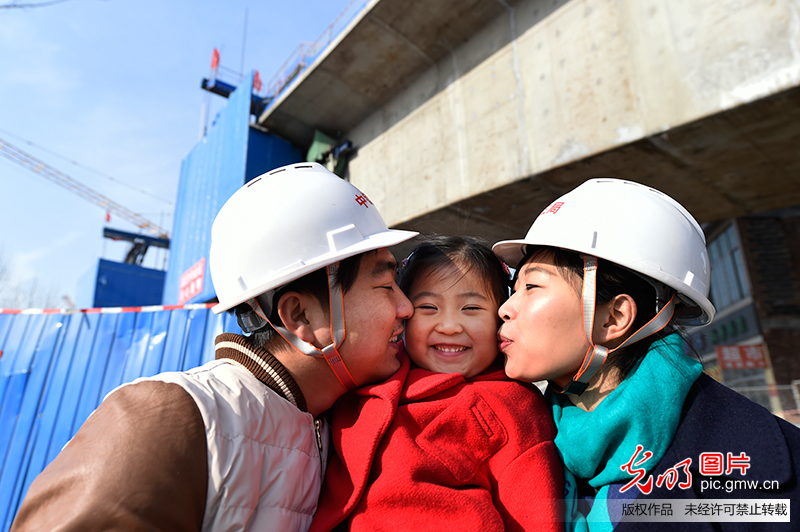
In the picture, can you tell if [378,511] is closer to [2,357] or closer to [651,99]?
[651,99]

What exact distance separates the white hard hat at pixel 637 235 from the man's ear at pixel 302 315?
108 cm

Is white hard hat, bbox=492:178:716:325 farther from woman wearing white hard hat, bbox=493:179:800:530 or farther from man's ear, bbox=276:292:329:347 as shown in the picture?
man's ear, bbox=276:292:329:347

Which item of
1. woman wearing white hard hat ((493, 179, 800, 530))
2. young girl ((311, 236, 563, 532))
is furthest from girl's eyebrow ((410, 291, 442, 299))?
woman wearing white hard hat ((493, 179, 800, 530))

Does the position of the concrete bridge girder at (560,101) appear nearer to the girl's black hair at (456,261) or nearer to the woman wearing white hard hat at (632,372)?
the girl's black hair at (456,261)

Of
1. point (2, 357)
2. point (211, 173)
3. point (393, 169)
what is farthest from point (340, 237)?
point (211, 173)

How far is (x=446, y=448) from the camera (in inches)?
68.7

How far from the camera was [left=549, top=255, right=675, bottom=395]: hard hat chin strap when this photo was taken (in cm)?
192

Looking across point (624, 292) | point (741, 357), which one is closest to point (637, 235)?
point (624, 292)

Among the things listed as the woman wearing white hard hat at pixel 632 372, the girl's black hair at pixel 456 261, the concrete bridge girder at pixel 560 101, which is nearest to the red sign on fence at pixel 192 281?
the concrete bridge girder at pixel 560 101

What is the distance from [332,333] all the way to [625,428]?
1.24m

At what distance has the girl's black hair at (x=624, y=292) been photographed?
2008mm

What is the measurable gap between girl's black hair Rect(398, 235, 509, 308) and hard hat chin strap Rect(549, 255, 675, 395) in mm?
553

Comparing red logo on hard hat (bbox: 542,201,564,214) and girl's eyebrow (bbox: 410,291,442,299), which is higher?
red logo on hard hat (bbox: 542,201,564,214)

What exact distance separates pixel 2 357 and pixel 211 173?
967 centimetres
